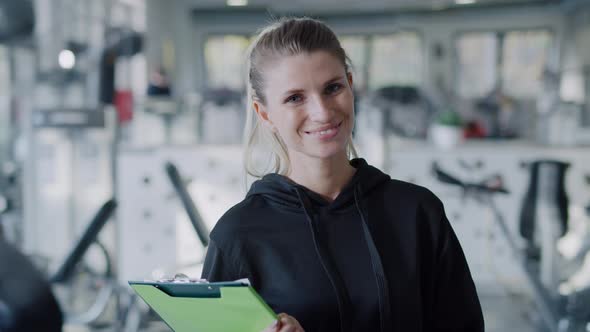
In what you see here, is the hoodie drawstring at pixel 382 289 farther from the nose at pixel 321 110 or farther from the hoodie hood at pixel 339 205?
the nose at pixel 321 110

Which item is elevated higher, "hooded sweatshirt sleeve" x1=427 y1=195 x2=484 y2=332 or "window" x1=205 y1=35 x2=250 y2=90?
"window" x1=205 y1=35 x2=250 y2=90

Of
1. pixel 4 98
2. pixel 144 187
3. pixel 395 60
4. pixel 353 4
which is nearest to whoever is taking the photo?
pixel 144 187

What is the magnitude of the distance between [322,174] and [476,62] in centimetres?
1072

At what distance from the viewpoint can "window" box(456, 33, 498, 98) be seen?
11.1 meters

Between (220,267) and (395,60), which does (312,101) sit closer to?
(220,267)

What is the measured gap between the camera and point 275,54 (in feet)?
3.47

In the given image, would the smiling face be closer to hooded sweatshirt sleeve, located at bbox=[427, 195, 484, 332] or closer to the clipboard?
hooded sweatshirt sleeve, located at bbox=[427, 195, 484, 332]

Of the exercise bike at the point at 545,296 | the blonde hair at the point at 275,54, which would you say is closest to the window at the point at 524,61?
the exercise bike at the point at 545,296

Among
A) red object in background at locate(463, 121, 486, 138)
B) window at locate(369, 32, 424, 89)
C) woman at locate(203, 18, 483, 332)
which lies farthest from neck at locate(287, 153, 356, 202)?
window at locate(369, 32, 424, 89)

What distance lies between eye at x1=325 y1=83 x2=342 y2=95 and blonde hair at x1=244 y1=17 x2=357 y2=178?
56mm

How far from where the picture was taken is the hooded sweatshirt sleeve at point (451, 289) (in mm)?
1065

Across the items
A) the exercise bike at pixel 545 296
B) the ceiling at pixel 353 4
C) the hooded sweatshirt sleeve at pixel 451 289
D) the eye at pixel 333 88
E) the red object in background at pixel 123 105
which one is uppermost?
the ceiling at pixel 353 4

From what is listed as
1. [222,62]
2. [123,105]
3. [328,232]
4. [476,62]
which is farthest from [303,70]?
[222,62]

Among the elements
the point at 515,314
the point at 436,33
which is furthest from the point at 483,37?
the point at 515,314
